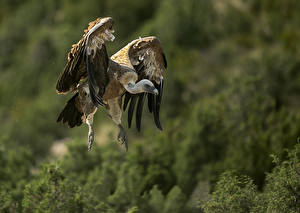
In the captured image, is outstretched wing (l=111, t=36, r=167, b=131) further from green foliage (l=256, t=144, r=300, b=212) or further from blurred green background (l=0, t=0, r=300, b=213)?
blurred green background (l=0, t=0, r=300, b=213)

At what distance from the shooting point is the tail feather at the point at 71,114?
1277cm

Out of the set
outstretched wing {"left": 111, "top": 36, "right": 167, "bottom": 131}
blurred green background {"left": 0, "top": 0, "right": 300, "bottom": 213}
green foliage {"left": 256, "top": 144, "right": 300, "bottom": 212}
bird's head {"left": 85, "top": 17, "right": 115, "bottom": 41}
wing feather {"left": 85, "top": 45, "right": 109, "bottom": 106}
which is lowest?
green foliage {"left": 256, "top": 144, "right": 300, "bottom": 212}

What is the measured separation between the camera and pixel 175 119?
32219 millimetres

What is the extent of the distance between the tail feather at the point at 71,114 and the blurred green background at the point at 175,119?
3322 millimetres

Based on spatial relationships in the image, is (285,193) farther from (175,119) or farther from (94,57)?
(175,119)

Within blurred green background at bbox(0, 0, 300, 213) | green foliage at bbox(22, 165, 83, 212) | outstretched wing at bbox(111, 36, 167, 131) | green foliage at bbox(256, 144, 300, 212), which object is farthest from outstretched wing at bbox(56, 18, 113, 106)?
green foliage at bbox(22, 165, 83, 212)

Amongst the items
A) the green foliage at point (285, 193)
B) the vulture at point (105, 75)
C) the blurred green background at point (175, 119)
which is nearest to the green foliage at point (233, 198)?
the blurred green background at point (175, 119)

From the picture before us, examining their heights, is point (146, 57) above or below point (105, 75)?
above

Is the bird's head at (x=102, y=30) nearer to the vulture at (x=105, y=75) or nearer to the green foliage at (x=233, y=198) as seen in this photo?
the vulture at (x=105, y=75)

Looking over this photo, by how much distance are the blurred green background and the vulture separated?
3470mm

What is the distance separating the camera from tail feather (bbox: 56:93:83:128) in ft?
41.9

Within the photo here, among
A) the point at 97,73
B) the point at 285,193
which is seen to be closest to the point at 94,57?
the point at 97,73

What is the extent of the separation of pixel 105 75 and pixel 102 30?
867 mm

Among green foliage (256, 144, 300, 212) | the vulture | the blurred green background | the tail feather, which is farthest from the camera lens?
the blurred green background
